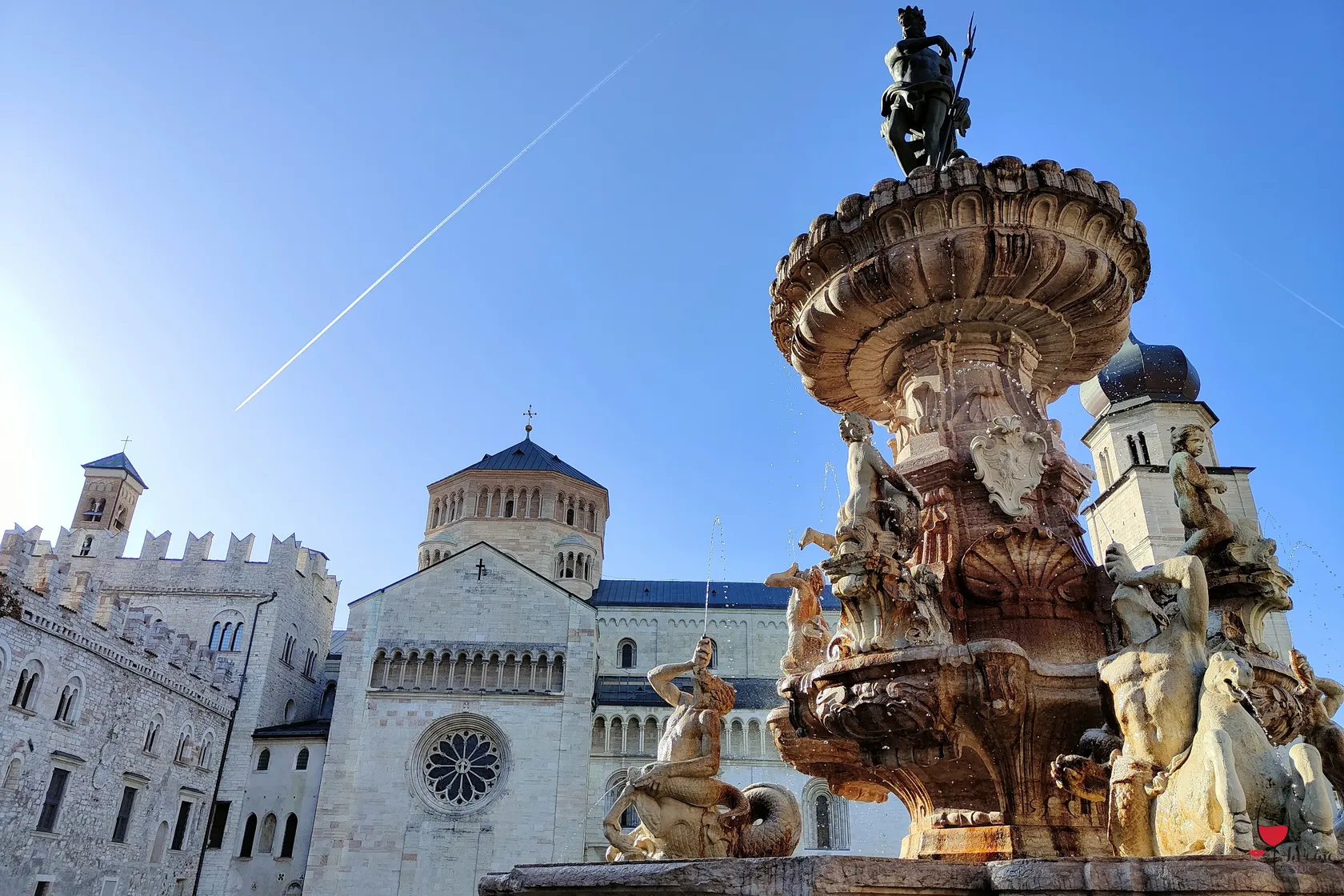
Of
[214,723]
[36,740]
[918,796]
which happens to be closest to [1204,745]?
[918,796]

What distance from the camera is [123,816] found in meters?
27.8

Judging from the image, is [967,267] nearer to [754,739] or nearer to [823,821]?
[754,739]

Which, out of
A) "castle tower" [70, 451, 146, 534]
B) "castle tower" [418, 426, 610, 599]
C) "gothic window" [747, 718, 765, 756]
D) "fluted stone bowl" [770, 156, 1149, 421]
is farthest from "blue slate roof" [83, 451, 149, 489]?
"fluted stone bowl" [770, 156, 1149, 421]

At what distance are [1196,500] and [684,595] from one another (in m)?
39.5

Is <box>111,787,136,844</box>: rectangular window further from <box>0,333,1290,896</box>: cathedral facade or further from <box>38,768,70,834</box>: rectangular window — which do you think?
<box>38,768,70,834</box>: rectangular window

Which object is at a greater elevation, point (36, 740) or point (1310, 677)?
point (36, 740)

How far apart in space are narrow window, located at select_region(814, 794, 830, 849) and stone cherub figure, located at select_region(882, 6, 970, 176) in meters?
26.6

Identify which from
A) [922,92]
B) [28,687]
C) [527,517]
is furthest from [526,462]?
[922,92]

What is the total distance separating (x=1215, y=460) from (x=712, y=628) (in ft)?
71.3

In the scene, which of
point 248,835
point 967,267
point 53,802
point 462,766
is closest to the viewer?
point 967,267

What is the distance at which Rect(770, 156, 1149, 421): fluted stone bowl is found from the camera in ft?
21.0

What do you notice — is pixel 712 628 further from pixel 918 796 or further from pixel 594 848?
pixel 918 796

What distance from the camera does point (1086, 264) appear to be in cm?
657

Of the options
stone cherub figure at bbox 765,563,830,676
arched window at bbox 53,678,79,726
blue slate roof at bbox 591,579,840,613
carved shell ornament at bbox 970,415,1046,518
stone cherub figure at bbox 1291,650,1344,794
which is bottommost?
stone cherub figure at bbox 1291,650,1344,794
